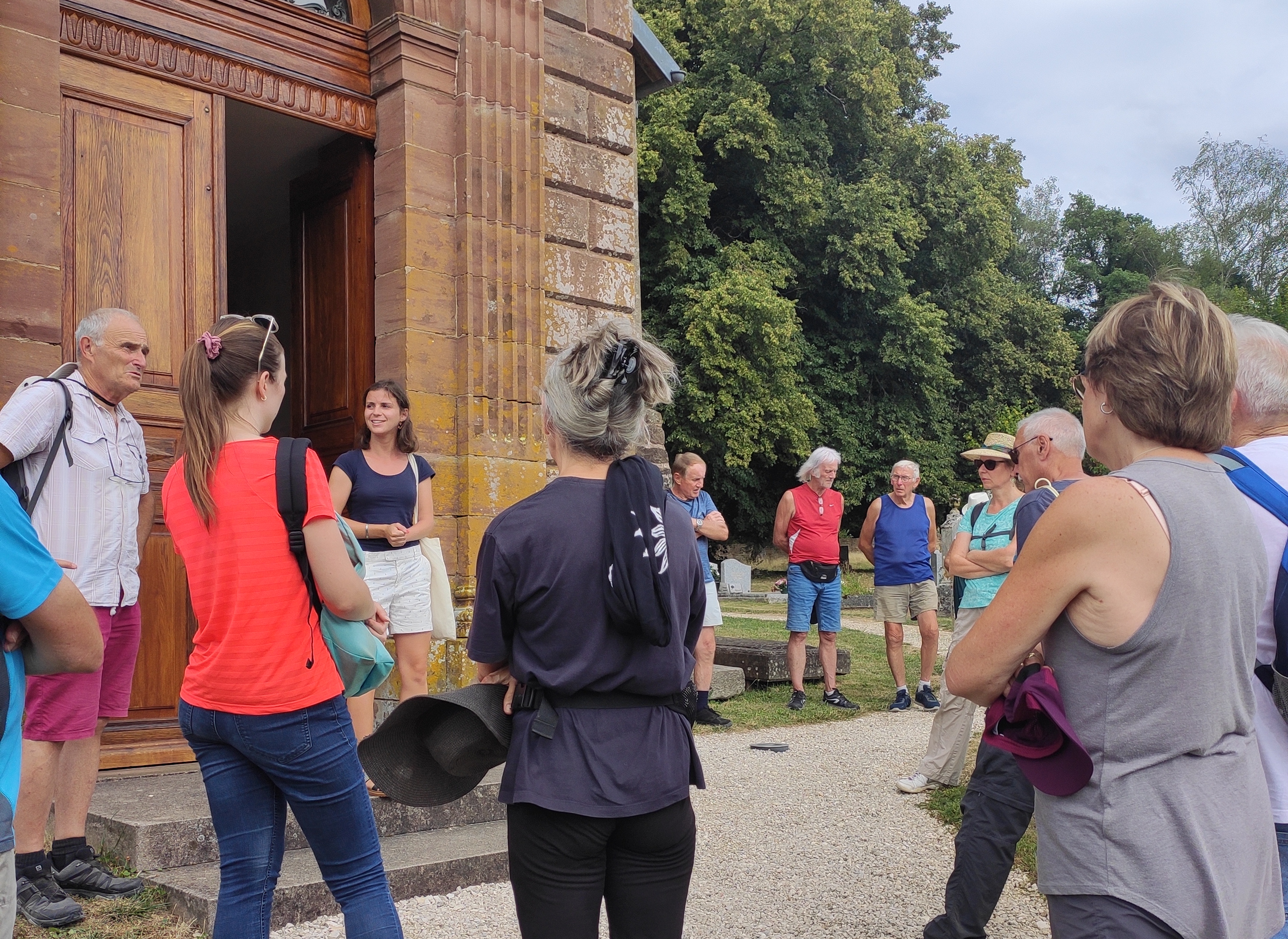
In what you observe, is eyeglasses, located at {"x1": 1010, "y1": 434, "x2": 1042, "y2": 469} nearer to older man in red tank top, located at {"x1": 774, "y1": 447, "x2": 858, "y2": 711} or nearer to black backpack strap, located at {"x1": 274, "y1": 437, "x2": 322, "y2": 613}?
black backpack strap, located at {"x1": 274, "y1": 437, "x2": 322, "y2": 613}

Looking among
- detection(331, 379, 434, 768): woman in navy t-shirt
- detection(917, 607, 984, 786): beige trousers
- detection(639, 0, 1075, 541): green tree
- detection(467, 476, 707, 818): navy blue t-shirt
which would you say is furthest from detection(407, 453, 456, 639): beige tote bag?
detection(639, 0, 1075, 541): green tree

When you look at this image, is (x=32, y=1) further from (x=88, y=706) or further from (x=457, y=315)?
(x=88, y=706)

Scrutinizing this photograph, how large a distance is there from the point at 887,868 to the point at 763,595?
55.9 feet

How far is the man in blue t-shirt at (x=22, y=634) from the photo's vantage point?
5.69 ft

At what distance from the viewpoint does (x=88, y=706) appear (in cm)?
365

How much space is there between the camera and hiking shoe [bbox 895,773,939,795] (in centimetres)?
598

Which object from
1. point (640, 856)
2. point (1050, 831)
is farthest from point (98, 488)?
point (1050, 831)

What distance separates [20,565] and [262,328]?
3.81 ft

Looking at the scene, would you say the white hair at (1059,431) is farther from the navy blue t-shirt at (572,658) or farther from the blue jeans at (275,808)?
the blue jeans at (275,808)

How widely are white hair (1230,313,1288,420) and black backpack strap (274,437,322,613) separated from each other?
2.20 meters

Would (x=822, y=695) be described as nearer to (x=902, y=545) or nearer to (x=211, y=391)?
(x=902, y=545)

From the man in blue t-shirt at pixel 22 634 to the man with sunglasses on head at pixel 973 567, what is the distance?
13.5 ft

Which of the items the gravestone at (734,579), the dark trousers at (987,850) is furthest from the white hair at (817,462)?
the gravestone at (734,579)

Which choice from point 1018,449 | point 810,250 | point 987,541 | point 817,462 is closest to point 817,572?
point 817,462
